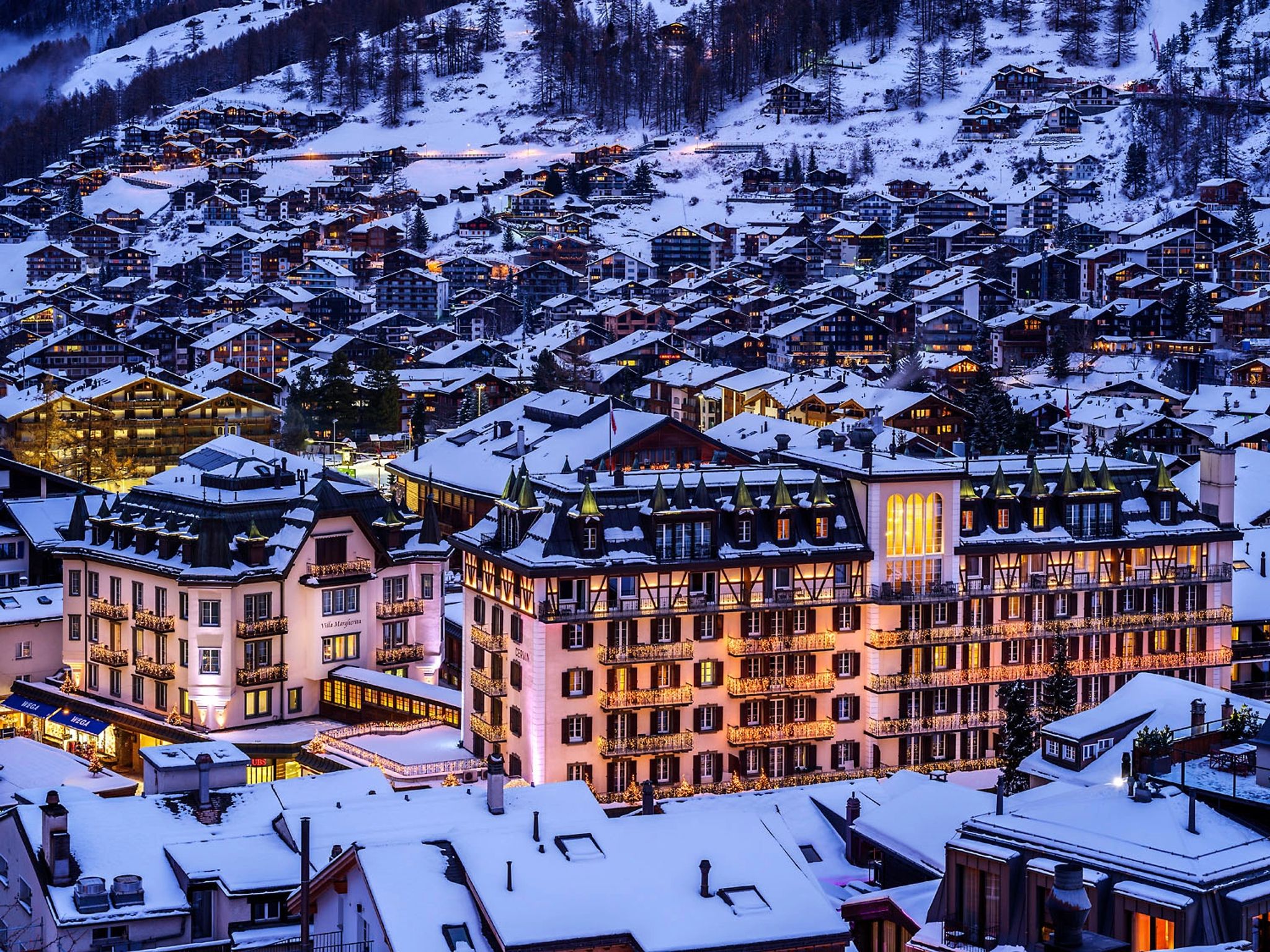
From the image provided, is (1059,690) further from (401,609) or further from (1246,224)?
(1246,224)

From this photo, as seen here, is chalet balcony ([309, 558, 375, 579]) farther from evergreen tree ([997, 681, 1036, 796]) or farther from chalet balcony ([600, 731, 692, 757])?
evergreen tree ([997, 681, 1036, 796])

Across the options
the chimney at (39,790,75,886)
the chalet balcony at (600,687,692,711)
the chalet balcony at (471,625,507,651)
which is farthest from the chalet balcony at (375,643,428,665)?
the chimney at (39,790,75,886)

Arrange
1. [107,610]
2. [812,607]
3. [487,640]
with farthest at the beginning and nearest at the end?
[107,610]
[812,607]
[487,640]

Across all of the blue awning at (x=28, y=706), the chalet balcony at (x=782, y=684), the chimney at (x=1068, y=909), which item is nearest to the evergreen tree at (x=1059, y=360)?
the chalet balcony at (x=782, y=684)

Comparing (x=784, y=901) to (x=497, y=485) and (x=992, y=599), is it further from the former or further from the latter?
(x=497, y=485)

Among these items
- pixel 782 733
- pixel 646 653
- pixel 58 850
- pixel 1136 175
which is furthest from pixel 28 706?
pixel 1136 175

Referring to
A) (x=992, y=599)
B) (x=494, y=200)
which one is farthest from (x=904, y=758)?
(x=494, y=200)
